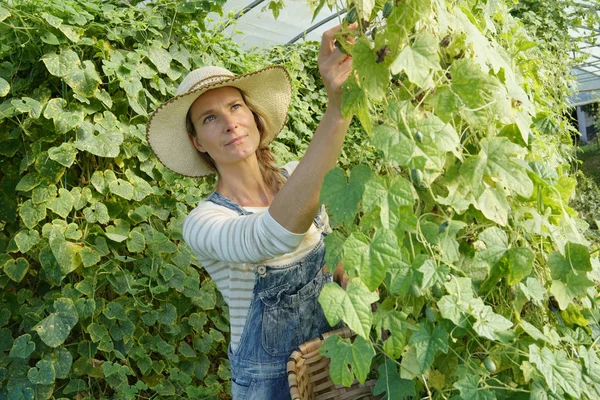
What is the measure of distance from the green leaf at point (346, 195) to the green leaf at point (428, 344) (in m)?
0.19

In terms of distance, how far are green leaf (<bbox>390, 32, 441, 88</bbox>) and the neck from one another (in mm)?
766

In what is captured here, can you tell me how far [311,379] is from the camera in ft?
4.04

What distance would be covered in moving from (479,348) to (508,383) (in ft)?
0.21

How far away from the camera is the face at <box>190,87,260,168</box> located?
150 cm

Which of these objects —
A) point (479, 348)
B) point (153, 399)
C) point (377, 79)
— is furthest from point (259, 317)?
point (153, 399)

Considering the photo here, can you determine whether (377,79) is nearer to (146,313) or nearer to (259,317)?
(259,317)

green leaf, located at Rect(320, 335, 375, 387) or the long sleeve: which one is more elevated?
green leaf, located at Rect(320, 335, 375, 387)

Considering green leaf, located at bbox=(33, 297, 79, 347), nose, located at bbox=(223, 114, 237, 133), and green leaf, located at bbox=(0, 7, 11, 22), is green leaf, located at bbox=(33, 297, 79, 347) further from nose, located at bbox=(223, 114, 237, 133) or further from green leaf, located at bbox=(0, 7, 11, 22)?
nose, located at bbox=(223, 114, 237, 133)

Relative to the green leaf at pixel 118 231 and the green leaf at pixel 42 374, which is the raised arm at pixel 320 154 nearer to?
the green leaf at pixel 118 231

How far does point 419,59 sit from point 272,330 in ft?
2.55

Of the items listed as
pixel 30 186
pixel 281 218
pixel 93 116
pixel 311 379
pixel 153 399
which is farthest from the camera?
pixel 153 399

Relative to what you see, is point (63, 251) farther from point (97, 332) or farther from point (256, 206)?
point (256, 206)

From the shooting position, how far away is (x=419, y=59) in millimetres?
810

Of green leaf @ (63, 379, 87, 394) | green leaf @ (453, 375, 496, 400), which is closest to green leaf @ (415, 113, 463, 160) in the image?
green leaf @ (453, 375, 496, 400)
